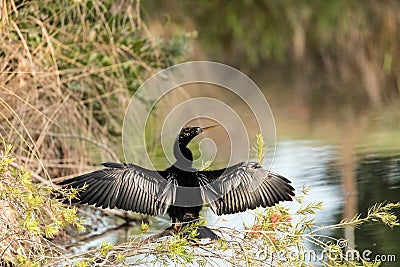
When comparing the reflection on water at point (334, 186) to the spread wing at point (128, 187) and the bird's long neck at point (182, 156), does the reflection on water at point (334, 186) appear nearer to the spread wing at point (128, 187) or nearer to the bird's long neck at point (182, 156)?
the bird's long neck at point (182, 156)

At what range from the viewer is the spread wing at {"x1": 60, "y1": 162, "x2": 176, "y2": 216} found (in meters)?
3.50

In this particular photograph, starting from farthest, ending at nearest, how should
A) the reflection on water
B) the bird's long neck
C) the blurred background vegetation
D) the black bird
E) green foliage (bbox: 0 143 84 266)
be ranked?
1. the blurred background vegetation
2. the reflection on water
3. the bird's long neck
4. the black bird
5. green foliage (bbox: 0 143 84 266)

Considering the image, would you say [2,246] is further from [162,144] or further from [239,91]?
[239,91]

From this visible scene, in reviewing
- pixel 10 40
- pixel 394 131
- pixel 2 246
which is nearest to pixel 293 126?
pixel 394 131

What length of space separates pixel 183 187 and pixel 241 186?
0.72ft

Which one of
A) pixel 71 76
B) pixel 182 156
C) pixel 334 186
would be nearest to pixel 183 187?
pixel 182 156

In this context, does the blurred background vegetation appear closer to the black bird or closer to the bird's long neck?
the black bird

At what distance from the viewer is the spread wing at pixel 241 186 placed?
3480 millimetres

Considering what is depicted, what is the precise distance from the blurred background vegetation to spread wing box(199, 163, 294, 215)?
2.20 feet

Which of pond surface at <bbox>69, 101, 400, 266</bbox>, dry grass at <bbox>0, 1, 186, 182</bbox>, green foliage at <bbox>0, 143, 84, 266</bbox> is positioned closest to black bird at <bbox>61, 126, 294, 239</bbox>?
green foliage at <bbox>0, 143, 84, 266</bbox>

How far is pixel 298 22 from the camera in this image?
33.8 feet

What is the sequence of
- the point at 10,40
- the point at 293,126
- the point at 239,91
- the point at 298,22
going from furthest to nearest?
the point at 298,22
the point at 239,91
the point at 293,126
the point at 10,40

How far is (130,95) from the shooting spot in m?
5.66

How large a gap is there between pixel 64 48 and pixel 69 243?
1101 millimetres
